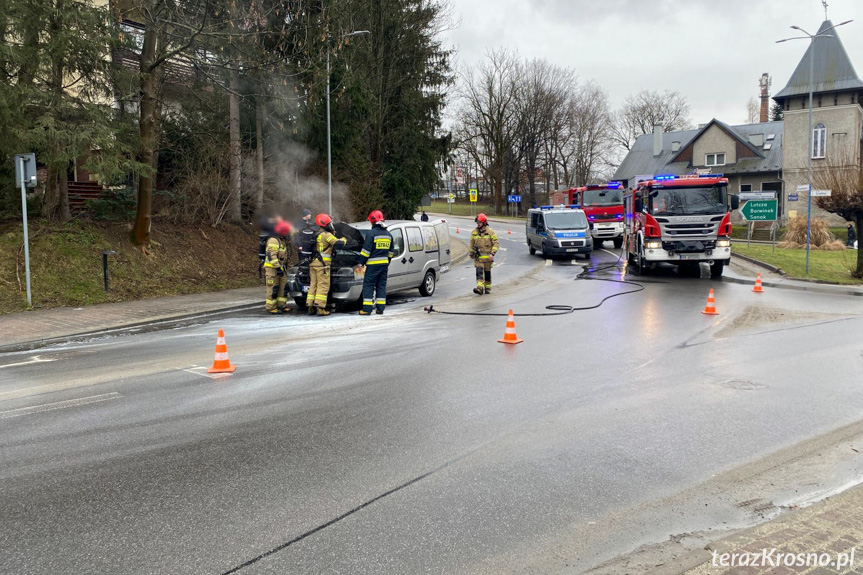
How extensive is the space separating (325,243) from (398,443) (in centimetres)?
744

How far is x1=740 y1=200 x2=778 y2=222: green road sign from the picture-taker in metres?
26.6

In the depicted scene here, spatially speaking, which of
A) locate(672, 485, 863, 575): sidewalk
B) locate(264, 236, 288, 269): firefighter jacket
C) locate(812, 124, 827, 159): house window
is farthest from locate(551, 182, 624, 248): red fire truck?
locate(672, 485, 863, 575): sidewalk

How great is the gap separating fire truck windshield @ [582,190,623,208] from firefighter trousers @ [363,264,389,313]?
71.1ft

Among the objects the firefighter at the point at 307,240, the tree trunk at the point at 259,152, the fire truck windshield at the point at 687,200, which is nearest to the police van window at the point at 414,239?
Result: the firefighter at the point at 307,240

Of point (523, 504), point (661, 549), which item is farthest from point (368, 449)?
point (661, 549)

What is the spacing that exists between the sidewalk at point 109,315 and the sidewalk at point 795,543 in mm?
10665

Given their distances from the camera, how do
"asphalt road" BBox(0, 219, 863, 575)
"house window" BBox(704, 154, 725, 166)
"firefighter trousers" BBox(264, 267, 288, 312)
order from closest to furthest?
"asphalt road" BBox(0, 219, 863, 575)
"firefighter trousers" BBox(264, 267, 288, 312)
"house window" BBox(704, 154, 725, 166)

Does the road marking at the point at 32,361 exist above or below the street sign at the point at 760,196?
below

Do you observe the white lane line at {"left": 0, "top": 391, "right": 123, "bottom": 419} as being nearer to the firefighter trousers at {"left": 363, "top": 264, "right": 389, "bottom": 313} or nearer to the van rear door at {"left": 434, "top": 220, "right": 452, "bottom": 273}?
the firefighter trousers at {"left": 363, "top": 264, "right": 389, "bottom": 313}

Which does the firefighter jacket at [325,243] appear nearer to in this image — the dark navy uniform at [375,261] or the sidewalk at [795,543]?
the dark navy uniform at [375,261]

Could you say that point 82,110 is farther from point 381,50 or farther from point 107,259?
point 381,50

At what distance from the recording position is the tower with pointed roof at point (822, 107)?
4397 cm

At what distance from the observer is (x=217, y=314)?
1381 cm

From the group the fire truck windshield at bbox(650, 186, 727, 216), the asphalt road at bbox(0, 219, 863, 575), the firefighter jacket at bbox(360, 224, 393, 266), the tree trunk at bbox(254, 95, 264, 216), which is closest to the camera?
the asphalt road at bbox(0, 219, 863, 575)
